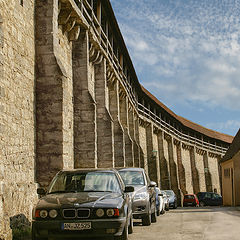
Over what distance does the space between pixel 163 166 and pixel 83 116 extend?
77.4ft

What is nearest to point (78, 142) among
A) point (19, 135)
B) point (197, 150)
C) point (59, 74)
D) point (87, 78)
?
point (87, 78)

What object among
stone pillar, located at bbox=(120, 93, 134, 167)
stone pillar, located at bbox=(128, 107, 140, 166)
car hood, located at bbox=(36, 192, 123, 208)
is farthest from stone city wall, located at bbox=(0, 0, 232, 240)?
stone pillar, located at bbox=(128, 107, 140, 166)

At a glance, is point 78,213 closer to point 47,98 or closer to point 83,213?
point 83,213

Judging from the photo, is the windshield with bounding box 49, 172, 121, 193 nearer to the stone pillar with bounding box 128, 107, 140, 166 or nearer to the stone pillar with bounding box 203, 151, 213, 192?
the stone pillar with bounding box 128, 107, 140, 166

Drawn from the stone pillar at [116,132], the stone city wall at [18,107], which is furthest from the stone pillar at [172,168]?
the stone city wall at [18,107]

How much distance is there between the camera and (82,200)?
6.49m

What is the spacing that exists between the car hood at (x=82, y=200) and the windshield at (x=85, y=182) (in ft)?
0.99

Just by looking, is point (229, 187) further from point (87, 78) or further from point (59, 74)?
point (59, 74)

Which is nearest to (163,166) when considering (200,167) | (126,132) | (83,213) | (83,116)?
(126,132)

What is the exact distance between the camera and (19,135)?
1025 cm

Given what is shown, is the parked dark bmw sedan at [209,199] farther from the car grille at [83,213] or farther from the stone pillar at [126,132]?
the car grille at [83,213]

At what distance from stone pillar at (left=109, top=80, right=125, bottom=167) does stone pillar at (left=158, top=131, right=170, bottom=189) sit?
16.3 m

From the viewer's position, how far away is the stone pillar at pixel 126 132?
25984mm

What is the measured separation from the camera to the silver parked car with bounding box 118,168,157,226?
981 centimetres
